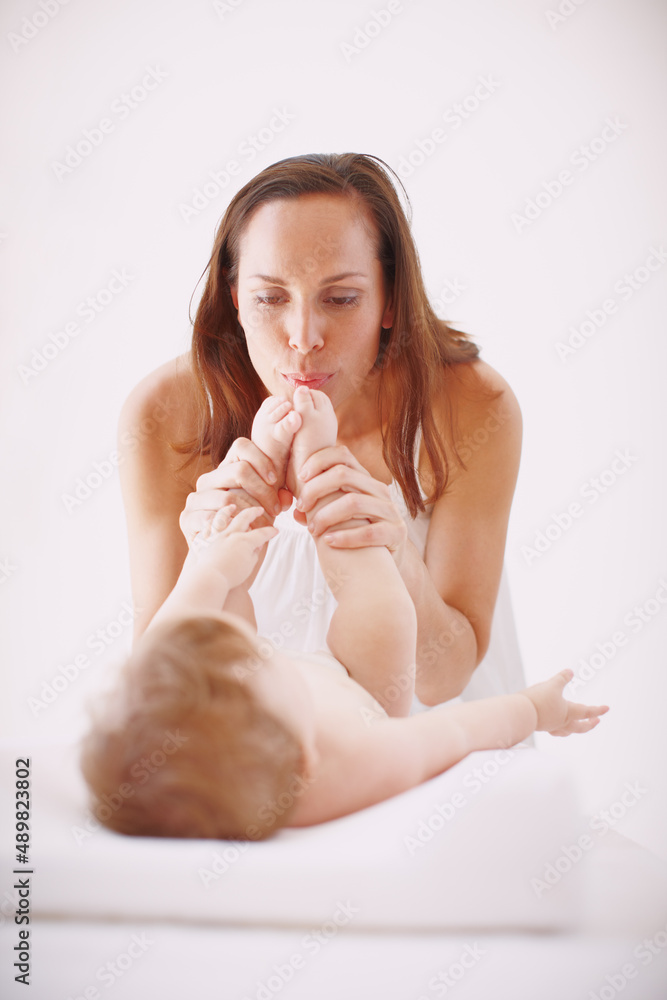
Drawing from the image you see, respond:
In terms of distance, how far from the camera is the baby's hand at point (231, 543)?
3.35 ft

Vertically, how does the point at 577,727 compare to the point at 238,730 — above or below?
above

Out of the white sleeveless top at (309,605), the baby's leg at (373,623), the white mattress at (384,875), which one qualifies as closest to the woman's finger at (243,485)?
the baby's leg at (373,623)

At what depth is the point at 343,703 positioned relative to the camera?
2.85 feet

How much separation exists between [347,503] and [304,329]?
30 cm

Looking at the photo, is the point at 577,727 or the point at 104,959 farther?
the point at 577,727

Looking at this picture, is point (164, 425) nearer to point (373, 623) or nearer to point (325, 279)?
point (325, 279)

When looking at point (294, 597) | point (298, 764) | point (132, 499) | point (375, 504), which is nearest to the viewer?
point (298, 764)

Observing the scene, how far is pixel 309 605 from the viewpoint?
1408 millimetres

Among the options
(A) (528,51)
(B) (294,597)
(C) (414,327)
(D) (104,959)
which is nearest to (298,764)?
(D) (104,959)

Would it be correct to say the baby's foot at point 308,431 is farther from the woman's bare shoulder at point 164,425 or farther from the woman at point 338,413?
the woman's bare shoulder at point 164,425

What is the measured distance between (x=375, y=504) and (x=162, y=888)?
53cm

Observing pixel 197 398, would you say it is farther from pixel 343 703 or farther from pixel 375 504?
pixel 343 703

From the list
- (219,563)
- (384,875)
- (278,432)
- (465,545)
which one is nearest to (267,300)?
(278,432)

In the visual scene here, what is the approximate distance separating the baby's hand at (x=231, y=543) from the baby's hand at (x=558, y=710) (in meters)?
A: 0.38
